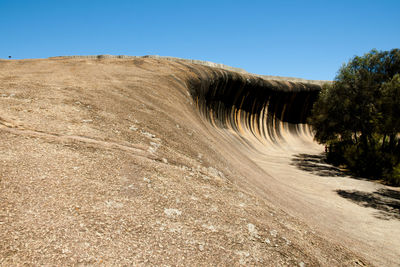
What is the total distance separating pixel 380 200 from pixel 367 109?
706cm

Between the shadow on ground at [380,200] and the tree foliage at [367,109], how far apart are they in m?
2.76

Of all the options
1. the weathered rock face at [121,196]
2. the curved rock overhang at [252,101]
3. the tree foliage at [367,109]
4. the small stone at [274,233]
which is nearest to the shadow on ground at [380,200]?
the tree foliage at [367,109]

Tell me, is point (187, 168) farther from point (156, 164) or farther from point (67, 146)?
point (67, 146)

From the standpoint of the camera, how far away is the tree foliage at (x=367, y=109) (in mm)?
15694

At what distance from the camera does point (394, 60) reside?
16766 millimetres

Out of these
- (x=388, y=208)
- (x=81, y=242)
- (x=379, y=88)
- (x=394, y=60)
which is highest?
(x=394, y=60)

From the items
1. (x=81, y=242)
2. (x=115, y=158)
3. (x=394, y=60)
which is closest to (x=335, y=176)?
(x=394, y=60)

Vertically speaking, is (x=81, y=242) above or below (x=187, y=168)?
below

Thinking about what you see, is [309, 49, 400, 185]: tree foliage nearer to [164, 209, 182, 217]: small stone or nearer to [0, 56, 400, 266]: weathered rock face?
[0, 56, 400, 266]: weathered rock face

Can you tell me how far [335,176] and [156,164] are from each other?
578 inches

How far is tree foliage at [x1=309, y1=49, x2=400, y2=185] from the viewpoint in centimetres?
1569

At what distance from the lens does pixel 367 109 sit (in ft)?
53.4

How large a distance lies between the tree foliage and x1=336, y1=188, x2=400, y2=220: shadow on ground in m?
2.76

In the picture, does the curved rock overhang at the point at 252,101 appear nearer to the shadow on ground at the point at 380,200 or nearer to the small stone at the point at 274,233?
the shadow on ground at the point at 380,200
